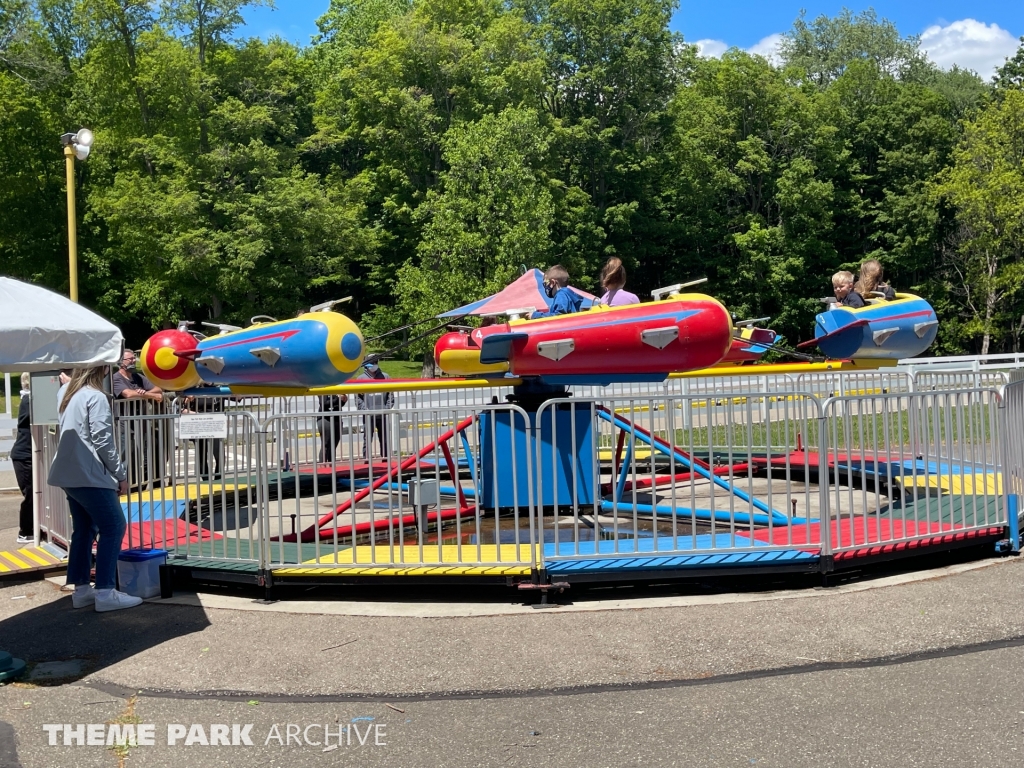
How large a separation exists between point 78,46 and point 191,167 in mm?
11558

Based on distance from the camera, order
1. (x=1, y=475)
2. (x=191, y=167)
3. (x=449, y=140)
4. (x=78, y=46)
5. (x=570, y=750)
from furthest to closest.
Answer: (x=78, y=46) < (x=449, y=140) < (x=191, y=167) < (x=1, y=475) < (x=570, y=750)

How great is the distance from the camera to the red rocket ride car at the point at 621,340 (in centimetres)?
771

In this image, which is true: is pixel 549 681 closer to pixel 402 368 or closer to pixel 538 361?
pixel 538 361

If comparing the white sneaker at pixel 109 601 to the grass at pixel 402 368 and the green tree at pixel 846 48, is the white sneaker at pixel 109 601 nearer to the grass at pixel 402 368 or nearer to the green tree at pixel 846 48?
the grass at pixel 402 368

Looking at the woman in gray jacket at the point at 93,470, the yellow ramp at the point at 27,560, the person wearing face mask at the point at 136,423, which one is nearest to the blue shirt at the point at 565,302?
the person wearing face mask at the point at 136,423

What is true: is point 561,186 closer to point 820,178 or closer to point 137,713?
point 820,178

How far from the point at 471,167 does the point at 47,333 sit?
97.0 ft

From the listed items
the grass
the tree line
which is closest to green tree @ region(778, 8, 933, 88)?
the tree line

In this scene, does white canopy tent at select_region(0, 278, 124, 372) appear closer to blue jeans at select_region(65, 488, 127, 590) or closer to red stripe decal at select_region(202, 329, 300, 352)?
blue jeans at select_region(65, 488, 127, 590)

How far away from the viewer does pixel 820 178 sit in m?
47.5

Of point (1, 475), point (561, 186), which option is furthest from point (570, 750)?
point (561, 186)

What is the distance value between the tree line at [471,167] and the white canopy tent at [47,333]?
26886 mm

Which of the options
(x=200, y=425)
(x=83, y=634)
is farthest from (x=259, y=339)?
(x=83, y=634)

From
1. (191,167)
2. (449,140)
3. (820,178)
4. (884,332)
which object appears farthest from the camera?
(820,178)
